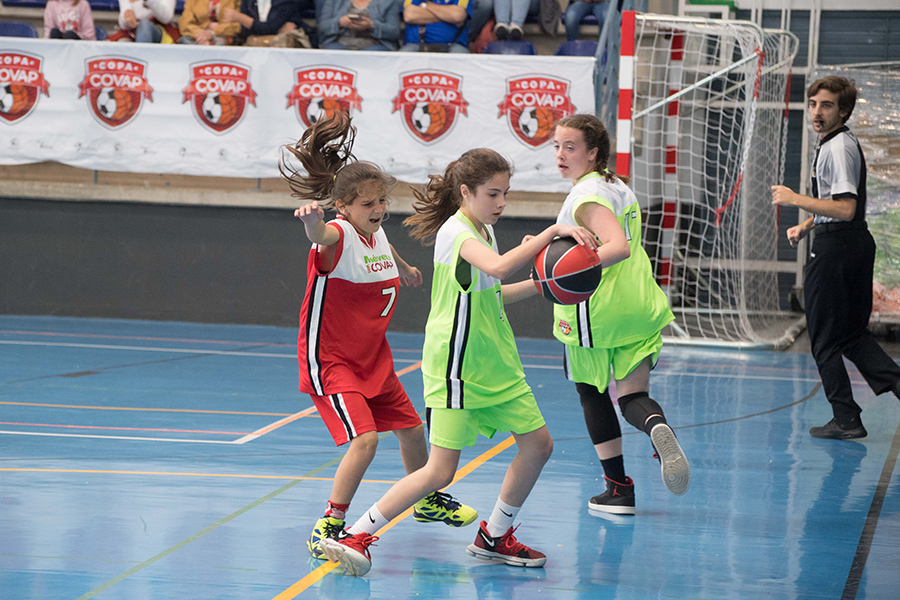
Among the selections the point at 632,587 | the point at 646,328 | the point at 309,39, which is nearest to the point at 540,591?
the point at 632,587

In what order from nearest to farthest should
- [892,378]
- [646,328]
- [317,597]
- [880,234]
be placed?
[317,597], [646,328], [892,378], [880,234]

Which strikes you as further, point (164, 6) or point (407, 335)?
point (164, 6)

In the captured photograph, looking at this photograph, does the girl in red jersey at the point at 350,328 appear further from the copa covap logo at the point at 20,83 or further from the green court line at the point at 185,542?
the copa covap logo at the point at 20,83

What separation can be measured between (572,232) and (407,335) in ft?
25.0

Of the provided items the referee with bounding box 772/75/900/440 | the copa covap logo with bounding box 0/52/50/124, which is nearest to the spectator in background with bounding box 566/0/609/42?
the copa covap logo with bounding box 0/52/50/124

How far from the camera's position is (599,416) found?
15.1 feet

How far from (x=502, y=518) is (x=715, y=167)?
31.1ft

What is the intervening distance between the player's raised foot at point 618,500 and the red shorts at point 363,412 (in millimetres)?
1082

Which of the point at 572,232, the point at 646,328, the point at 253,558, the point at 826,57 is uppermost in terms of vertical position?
the point at 826,57

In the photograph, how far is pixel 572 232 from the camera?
3.58 meters

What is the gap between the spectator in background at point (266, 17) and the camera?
39.3 ft

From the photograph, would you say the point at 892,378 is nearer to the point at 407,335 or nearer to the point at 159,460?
the point at 159,460

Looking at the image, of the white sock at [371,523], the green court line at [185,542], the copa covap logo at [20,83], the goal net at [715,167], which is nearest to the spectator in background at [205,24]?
the copa covap logo at [20,83]

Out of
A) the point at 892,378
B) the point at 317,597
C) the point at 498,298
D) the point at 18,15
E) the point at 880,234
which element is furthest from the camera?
the point at 18,15
